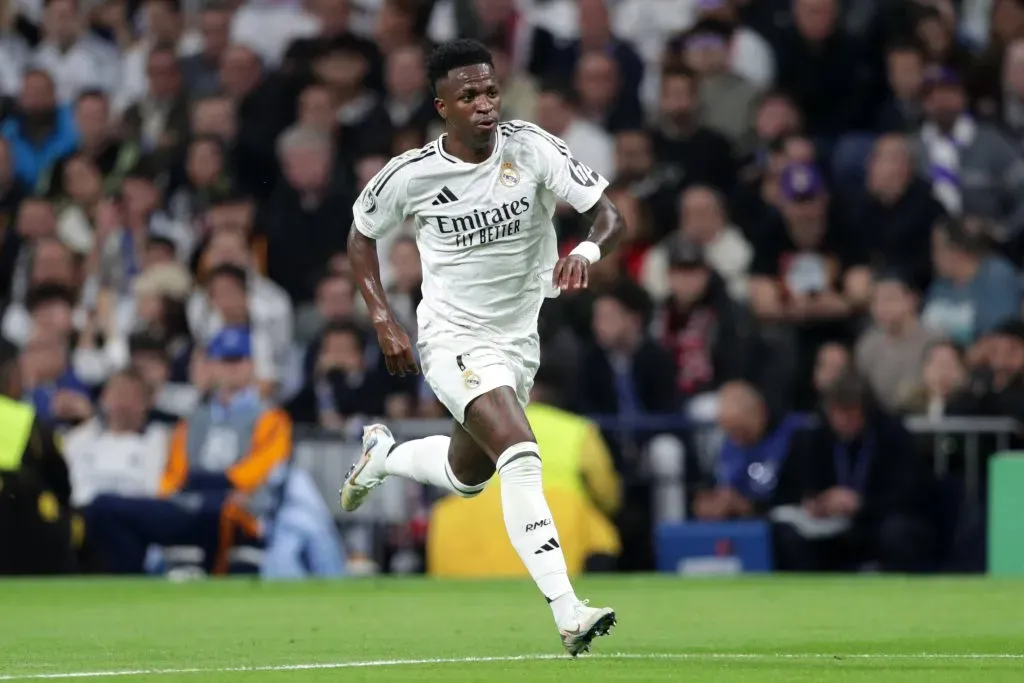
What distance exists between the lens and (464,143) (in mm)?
9492

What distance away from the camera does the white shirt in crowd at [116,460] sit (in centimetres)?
1678

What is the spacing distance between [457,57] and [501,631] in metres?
2.89

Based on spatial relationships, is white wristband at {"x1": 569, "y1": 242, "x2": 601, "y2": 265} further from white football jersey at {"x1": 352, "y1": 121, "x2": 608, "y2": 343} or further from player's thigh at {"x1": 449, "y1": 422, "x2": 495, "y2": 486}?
player's thigh at {"x1": 449, "y1": 422, "x2": 495, "y2": 486}

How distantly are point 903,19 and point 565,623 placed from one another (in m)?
11.7

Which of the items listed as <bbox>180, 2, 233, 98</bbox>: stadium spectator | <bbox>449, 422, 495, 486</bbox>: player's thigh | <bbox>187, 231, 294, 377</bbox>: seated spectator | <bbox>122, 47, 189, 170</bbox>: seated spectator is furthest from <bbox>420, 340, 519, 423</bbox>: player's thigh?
<bbox>180, 2, 233, 98</bbox>: stadium spectator

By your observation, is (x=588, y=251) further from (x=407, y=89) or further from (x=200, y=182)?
(x=200, y=182)

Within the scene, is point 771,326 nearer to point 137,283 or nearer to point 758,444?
point 758,444

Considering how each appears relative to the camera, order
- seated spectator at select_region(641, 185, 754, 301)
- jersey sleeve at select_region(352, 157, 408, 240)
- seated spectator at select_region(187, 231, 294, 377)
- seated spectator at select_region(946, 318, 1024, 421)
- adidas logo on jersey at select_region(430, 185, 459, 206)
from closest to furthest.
→ adidas logo on jersey at select_region(430, 185, 459, 206)
jersey sleeve at select_region(352, 157, 408, 240)
seated spectator at select_region(946, 318, 1024, 421)
seated spectator at select_region(641, 185, 754, 301)
seated spectator at select_region(187, 231, 294, 377)

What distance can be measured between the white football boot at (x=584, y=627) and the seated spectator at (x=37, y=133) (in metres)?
13.8

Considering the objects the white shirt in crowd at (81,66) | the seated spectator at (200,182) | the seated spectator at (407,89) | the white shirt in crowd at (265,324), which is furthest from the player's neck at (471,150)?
the white shirt in crowd at (81,66)

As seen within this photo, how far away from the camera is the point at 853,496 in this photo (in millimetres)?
15516

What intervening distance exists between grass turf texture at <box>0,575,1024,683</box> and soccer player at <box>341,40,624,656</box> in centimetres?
118

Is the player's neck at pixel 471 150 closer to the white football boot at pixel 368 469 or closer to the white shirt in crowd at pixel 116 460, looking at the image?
the white football boot at pixel 368 469

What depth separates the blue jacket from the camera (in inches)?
832
